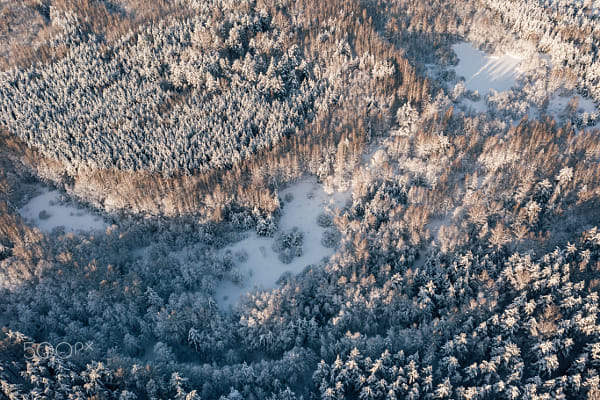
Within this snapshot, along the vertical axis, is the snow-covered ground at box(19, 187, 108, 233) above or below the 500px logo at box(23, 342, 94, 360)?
above

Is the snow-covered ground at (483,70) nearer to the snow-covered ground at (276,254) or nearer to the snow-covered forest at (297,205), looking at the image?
the snow-covered forest at (297,205)

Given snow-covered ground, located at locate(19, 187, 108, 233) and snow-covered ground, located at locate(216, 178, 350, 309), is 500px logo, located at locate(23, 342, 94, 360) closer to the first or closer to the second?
snow-covered ground, located at locate(216, 178, 350, 309)

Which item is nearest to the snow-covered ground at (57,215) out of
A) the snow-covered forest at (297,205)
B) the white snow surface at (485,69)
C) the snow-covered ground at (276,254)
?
the snow-covered forest at (297,205)

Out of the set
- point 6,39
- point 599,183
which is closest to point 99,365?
point 599,183

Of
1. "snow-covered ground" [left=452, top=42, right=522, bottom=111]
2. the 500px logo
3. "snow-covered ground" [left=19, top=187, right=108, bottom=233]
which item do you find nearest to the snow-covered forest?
the 500px logo

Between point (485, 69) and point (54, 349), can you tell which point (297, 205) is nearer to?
point (54, 349)

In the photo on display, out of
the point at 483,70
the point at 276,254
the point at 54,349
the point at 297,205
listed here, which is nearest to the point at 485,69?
the point at 483,70

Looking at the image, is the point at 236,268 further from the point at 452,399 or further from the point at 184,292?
the point at 452,399
